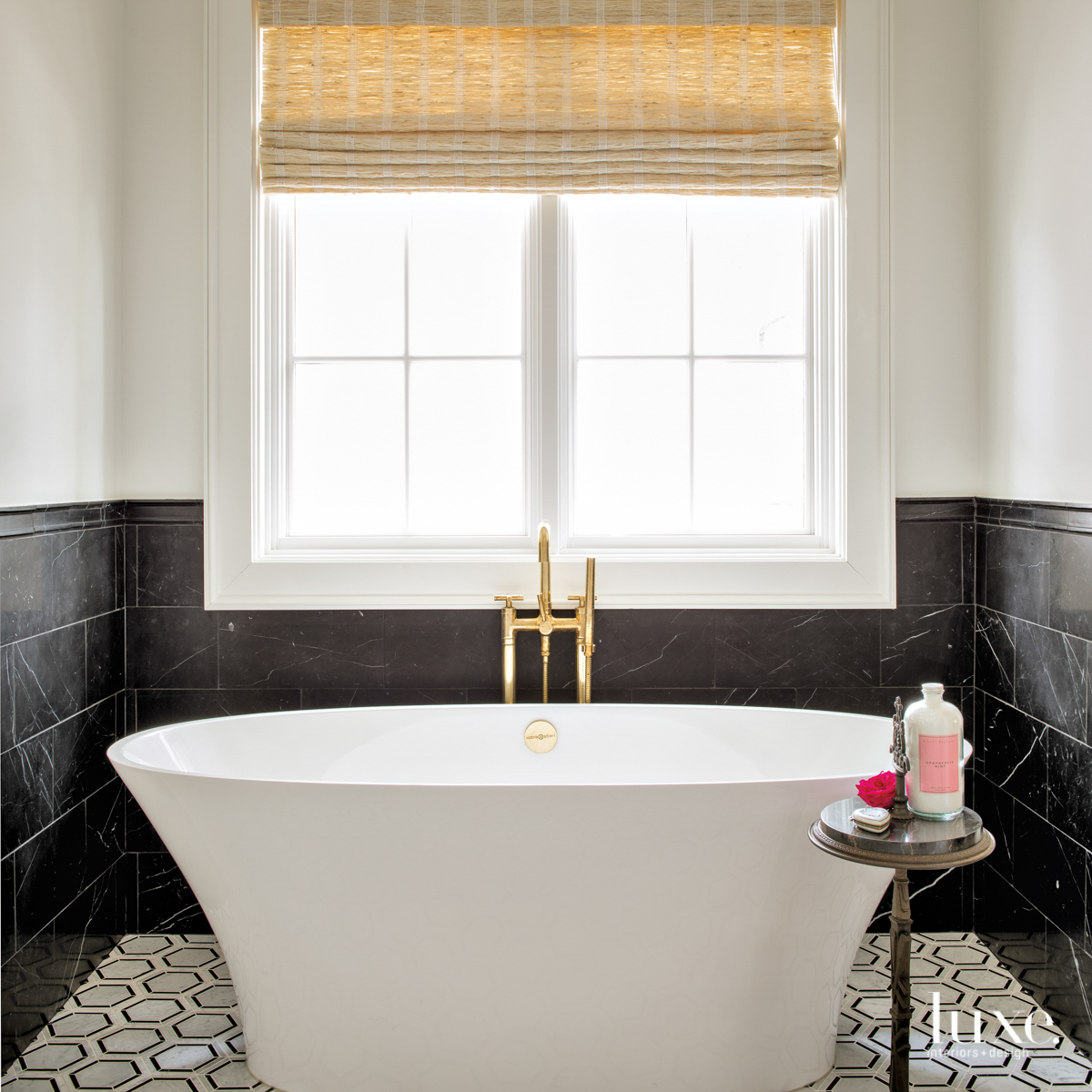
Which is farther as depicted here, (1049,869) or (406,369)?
(406,369)

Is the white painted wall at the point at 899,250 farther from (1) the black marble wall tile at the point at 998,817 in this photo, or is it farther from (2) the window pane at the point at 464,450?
(1) the black marble wall tile at the point at 998,817

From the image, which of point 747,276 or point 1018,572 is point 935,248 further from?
point 1018,572

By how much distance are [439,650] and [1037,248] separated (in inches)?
69.5

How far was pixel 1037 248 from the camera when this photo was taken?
2.08 metres

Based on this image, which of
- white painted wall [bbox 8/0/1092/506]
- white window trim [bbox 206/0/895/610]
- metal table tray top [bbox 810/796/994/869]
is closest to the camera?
metal table tray top [bbox 810/796/994/869]

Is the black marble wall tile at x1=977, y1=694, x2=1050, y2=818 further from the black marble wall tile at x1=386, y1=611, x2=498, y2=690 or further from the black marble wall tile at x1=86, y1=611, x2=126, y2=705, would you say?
the black marble wall tile at x1=86, y1=611, x2=126, y2=705

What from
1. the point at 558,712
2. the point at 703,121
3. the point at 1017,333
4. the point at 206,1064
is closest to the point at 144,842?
the point at 206,1064

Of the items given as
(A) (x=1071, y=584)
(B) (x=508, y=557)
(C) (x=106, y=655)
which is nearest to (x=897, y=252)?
(A) (x=1071, y=584)

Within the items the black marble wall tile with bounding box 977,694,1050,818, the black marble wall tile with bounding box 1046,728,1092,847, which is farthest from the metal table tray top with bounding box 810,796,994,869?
the black marble wall tile with bounding box 977,694,1050,818

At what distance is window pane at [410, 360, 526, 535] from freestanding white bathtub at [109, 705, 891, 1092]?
1.04 meters

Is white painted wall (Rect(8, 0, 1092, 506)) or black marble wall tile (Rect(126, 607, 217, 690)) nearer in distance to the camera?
white painted wall (Rect(8, 0, 1092, 506))

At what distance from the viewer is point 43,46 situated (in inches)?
77.3

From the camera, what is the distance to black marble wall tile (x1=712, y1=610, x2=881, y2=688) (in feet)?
7.80

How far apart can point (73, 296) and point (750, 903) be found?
202 centimetres
